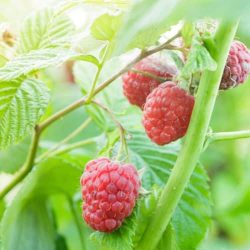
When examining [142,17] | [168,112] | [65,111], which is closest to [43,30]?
[65,111]

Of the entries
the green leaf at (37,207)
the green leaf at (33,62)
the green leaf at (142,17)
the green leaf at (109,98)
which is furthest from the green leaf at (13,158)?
the green leaf at (142,17)

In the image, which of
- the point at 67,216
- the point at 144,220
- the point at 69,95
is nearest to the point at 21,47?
the point at 144,220

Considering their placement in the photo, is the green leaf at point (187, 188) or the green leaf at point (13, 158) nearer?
the green leaf at point (187, 188)

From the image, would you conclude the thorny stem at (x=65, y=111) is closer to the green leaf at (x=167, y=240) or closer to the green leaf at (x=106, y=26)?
the green leaf at (x=106, y=26)

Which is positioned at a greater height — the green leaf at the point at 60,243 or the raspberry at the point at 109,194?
the raspberry at the point at 109,194

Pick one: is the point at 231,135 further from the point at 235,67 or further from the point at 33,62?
the point at 33,62

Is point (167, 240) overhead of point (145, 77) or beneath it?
beneath
